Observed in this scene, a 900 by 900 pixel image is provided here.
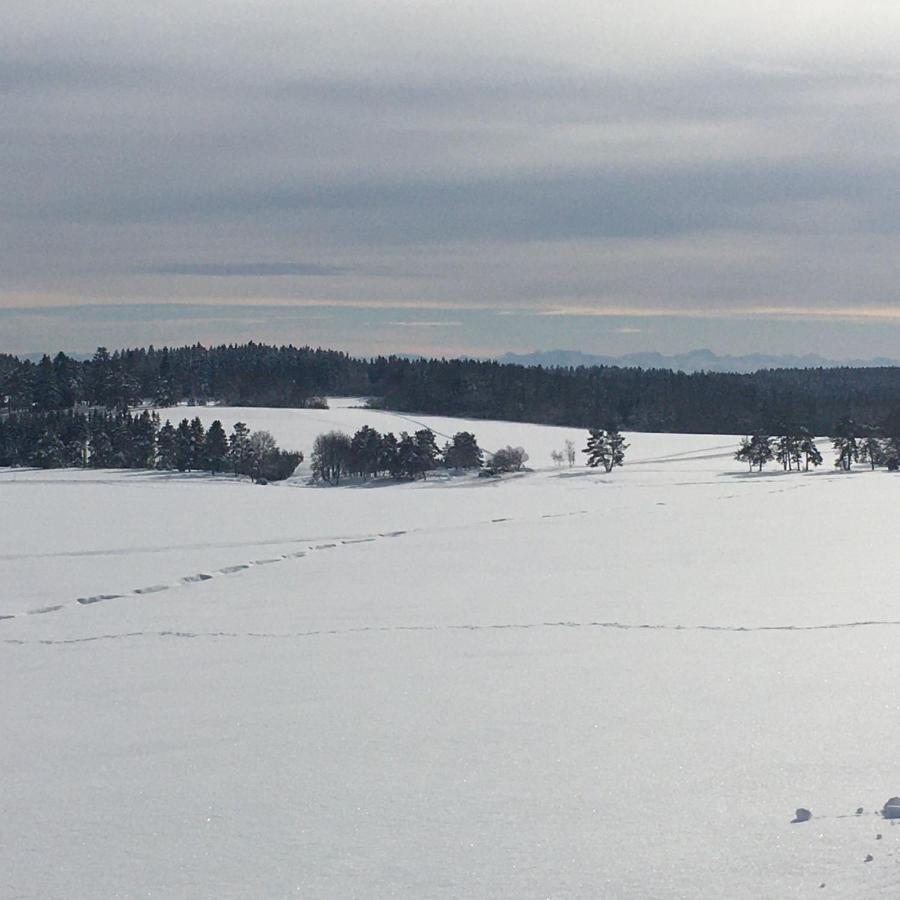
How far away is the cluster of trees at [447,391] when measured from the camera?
5374 inches

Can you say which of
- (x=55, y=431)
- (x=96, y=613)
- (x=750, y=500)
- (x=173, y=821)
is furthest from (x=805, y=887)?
(x=55, y=431)

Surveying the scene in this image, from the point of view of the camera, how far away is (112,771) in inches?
396

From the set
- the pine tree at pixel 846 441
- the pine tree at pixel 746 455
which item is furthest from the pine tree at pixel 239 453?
the pine tree at pixel 846 441

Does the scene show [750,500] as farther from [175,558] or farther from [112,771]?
[112,771]

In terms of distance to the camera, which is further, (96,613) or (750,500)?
(750,500)

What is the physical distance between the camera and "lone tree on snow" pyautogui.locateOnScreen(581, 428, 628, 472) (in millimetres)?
92438

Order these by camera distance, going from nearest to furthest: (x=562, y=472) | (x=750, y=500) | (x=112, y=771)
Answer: (x=112, y=771), (x=750, y=500), (x=562, y=472)

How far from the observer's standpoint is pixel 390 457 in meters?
89.6

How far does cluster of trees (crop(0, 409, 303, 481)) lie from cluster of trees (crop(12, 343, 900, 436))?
104 feet

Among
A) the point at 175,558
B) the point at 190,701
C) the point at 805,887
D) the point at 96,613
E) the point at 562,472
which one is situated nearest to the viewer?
the point at 805,887

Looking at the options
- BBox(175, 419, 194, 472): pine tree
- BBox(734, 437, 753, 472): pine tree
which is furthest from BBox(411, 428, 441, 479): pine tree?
BBox(734, 437, 753, 472): pine tree

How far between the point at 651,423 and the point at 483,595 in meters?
139

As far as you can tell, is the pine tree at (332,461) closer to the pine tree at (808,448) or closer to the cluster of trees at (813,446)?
the cluster of trees at (813,446)

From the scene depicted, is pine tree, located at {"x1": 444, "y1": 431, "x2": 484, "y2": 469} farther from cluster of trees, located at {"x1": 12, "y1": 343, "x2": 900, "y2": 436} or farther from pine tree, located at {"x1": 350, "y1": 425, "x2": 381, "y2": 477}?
cluster of trees, located at {"x1": 12, "y1": 343, "x2": 900, "y2": 436}
